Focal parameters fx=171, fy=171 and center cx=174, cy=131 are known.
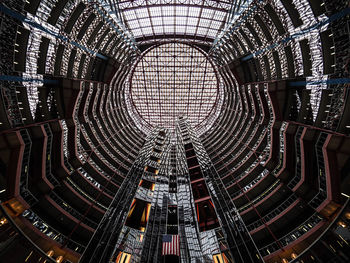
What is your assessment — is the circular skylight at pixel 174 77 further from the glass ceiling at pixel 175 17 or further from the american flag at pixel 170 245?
the american flag at pixel 170 245

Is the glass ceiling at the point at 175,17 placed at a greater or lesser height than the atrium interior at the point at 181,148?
greater

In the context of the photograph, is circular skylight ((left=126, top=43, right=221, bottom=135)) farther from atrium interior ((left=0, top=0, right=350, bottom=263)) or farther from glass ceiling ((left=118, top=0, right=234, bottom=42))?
atrium interior ((left=0, top=0, right=350, bottom=263))

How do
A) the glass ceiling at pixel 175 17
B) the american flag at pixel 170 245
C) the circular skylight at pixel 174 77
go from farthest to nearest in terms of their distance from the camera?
the circular skylight at pixel 174 77 < the glass ceiling at pixel 175 17 < the american flag at pixel 170 245

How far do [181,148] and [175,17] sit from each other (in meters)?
23.8

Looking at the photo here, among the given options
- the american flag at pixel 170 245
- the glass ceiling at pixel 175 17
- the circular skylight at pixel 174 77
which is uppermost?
the glass ceiling at pixel 175 17

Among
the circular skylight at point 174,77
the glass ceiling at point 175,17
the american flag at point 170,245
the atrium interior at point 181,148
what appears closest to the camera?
the atrium interior at point 181,148

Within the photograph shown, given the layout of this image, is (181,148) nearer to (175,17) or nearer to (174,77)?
(174,77)

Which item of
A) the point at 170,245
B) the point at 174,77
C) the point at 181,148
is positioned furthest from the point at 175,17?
the point at 170,245

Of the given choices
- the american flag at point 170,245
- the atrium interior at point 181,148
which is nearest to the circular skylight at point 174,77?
the atrium interior at point 181,148

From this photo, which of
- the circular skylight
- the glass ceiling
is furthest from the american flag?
the circular skylight

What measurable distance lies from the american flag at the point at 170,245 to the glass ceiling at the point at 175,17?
103 feet

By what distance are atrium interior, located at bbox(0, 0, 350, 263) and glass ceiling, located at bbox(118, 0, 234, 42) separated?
0.25 meters

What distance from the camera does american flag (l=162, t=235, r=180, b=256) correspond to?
12.8 meters

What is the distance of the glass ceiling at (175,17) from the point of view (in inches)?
1081
